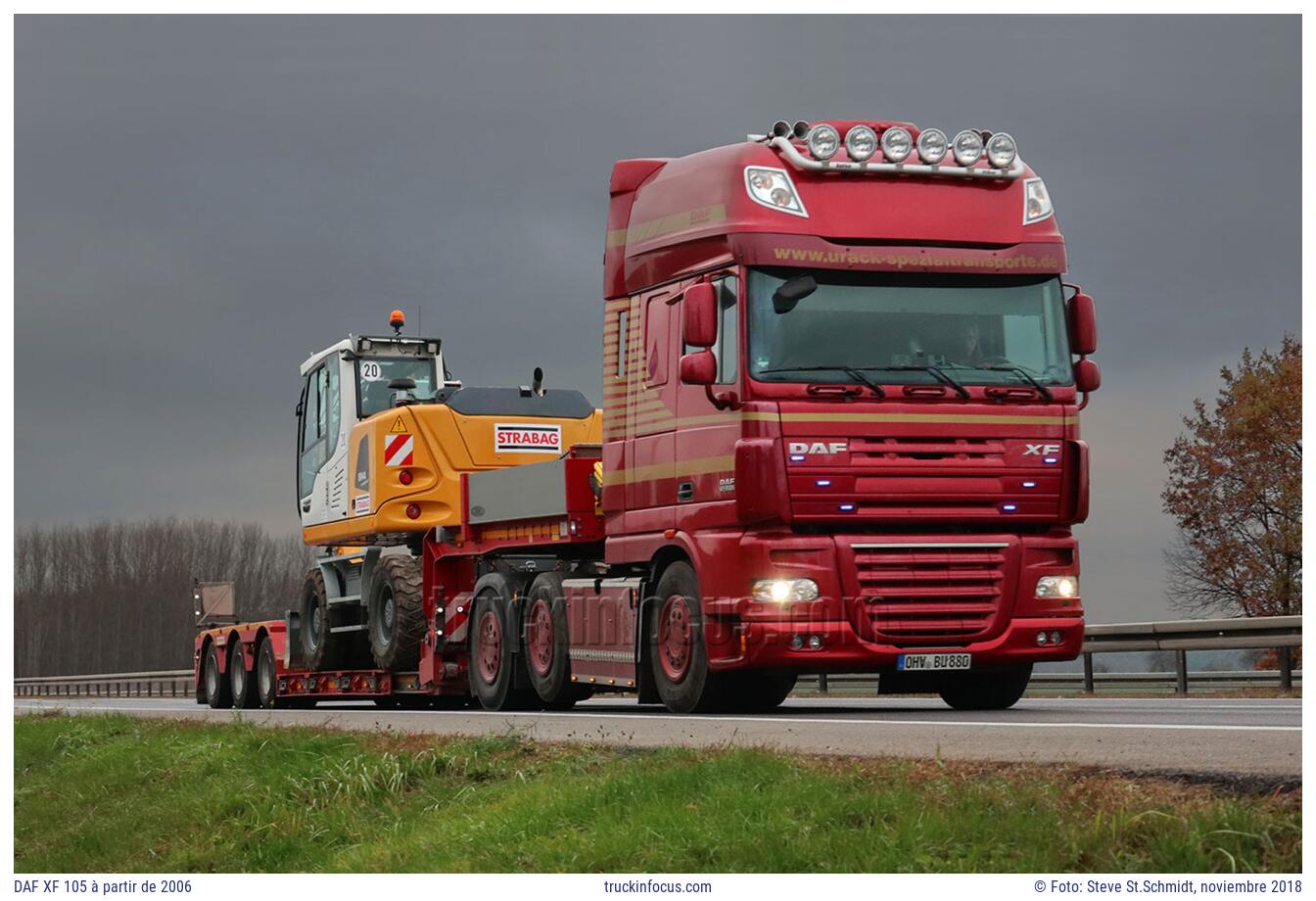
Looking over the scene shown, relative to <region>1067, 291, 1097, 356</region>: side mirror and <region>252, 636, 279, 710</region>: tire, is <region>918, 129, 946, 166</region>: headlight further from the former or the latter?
<region>252, 636, 279, 710</region>: tire

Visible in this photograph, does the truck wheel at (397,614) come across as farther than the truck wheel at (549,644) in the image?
Yes

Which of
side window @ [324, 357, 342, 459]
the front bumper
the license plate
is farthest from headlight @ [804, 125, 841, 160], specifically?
side window @ [324, 357, 342, 459]

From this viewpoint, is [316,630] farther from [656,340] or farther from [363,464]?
[656,340]

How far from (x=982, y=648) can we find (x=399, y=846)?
6.45 meters

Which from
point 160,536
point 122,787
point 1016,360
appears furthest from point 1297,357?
point 160,536

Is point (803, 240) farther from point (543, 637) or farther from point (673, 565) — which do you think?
point (543, 637)

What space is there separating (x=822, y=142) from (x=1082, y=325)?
244 cm

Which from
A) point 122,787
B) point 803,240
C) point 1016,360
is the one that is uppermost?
point 803,240

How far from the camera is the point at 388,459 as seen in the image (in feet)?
69.7

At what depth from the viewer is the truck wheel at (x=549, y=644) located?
17.8 metres

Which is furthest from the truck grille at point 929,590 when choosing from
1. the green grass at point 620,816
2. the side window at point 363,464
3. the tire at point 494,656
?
the side window at point 363,464

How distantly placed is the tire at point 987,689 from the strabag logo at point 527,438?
6.28 metres

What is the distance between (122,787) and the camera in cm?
1455

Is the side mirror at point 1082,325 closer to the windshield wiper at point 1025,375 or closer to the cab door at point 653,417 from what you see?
the windshield wiper at point 1025,375
